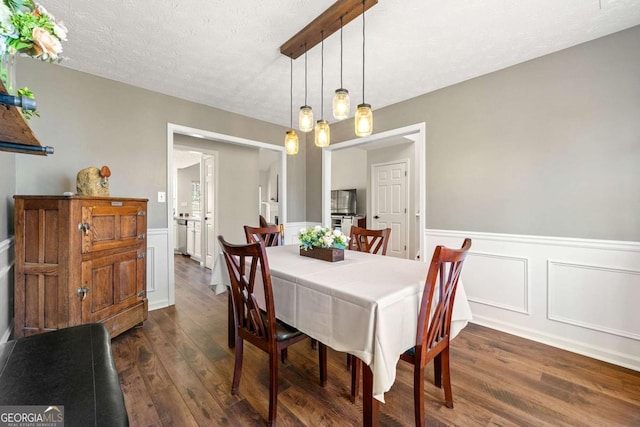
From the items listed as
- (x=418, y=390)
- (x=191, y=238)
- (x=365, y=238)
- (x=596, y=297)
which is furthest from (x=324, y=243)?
(x=191, y=238)

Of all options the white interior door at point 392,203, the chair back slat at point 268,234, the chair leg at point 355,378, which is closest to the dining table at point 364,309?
the chair leg at point 355,378

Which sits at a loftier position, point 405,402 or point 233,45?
point 233,45

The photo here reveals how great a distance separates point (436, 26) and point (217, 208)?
12.9ft

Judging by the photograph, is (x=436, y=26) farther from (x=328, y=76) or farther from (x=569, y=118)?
(x=569, y=118)

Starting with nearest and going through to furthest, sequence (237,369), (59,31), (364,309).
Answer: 1. (59,31)
2. (364,309)
3. (237,369)

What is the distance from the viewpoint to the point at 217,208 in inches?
183

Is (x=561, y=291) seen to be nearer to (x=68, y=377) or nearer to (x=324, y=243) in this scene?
(x=324, y=243)

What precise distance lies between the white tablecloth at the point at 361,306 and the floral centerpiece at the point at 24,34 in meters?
1.22

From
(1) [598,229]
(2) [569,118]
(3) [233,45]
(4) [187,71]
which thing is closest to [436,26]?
(2) [569,118]

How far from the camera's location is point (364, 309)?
1166mm

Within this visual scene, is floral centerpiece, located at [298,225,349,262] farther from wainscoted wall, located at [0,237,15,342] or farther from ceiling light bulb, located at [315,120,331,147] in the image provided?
wainscoted wall, located at [0,237,15,342]

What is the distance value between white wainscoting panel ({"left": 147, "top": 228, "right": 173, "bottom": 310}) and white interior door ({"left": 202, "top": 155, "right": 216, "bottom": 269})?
1.63 meters

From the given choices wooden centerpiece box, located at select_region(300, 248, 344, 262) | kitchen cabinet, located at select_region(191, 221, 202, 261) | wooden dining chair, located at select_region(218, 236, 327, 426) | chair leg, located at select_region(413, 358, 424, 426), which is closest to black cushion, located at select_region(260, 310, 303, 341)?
wooden dining chair, located at select_region(218, 236, 327, 426)

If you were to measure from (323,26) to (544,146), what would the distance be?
80.9 inches
